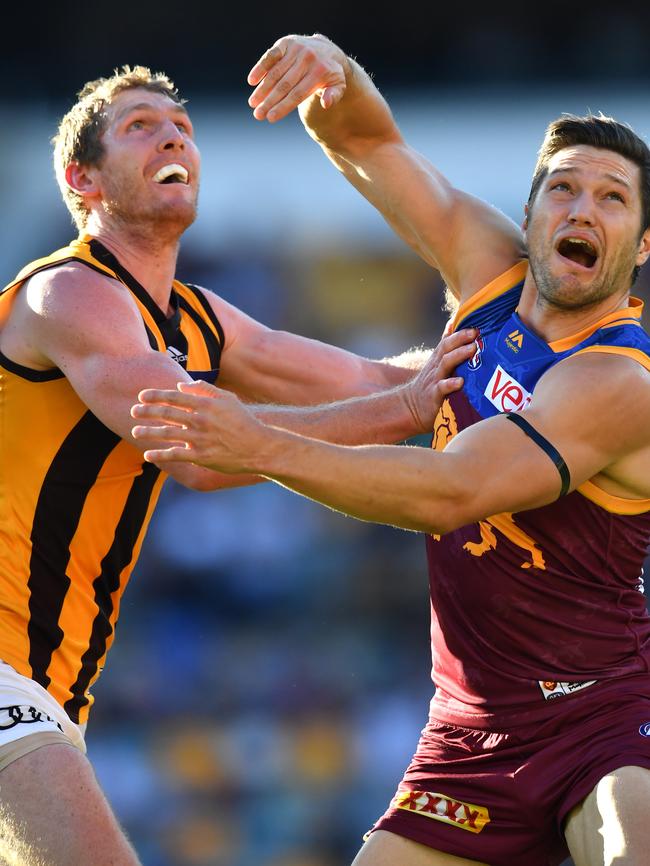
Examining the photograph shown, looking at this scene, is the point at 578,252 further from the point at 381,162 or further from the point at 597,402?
the point at 381,162

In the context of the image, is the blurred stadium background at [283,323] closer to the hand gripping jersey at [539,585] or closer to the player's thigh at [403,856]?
the player's thigh at [403,856]

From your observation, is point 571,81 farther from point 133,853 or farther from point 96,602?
point 133,853

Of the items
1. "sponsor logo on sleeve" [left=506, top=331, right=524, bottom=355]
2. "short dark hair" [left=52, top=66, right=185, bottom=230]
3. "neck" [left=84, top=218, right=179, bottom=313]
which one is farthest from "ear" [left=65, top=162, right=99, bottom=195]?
"sponsor logo on sleeve" [left=506, top=331, right=524, bottom=355]

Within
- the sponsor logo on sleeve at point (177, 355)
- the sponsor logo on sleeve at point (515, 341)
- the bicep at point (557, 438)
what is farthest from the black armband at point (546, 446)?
the sponsor logo on sleeve at point (177, 355)

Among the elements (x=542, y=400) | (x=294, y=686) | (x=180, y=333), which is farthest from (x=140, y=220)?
(x=294, y=686)

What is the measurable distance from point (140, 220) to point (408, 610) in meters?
5.18

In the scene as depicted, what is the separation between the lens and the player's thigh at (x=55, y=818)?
12.4 ft

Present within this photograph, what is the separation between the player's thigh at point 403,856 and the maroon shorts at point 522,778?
0.03 m

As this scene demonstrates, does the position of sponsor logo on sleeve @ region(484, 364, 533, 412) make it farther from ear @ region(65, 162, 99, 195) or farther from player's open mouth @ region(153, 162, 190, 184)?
ear @ region(65, 162, 99, 195)

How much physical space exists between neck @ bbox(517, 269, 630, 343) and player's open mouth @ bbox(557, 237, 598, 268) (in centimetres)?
16

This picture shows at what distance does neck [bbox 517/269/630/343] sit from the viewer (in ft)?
14.1

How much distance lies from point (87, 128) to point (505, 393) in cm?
216

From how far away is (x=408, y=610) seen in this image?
31.1 feet

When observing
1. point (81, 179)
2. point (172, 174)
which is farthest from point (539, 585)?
point (81, 179)
